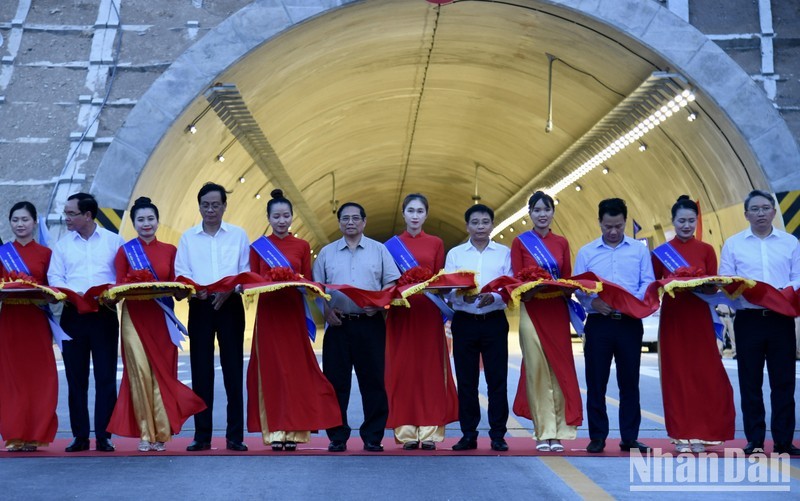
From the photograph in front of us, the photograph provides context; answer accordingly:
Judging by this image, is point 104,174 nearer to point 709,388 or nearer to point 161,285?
point 161,285

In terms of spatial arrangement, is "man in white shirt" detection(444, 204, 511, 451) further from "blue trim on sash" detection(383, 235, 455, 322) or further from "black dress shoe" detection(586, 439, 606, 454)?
Answer: "black dress shoe" detection(586, 439, 606, 454)

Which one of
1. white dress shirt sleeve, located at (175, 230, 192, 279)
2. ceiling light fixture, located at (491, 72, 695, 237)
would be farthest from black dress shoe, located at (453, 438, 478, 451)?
ceiling light fixture, located at (491, 72, 695, 237)

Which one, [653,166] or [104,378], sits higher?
[653,166]

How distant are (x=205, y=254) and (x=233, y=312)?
489mm

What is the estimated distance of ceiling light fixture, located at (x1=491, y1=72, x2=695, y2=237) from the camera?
1684 cm

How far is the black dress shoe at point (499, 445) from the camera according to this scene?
29.3ft

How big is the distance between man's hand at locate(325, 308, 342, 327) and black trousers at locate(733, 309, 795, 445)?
296 cm

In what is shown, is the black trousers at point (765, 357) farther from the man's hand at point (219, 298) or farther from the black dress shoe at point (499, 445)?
the man's hand at point (219, 298)

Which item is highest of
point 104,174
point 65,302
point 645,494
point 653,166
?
point 653,166

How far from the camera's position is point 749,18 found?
15.7 metres

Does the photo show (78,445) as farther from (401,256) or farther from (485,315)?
(485,315)

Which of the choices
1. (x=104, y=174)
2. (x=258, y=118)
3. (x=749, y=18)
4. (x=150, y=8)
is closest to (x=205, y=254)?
(x=104, y=174)

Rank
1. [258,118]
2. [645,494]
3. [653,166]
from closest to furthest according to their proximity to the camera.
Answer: [645,494]
[258,118]
[653,166]

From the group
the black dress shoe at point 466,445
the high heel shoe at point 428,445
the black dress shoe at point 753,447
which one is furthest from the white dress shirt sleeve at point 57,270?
the black dress shoe at point 753,447
